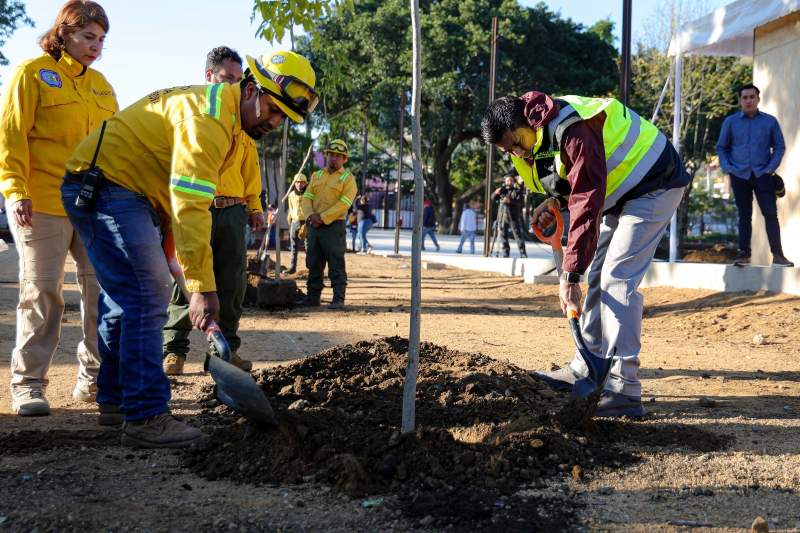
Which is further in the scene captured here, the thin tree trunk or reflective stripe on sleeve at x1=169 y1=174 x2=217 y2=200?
the thin tree trunk

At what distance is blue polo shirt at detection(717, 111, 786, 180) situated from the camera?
8.63 meters

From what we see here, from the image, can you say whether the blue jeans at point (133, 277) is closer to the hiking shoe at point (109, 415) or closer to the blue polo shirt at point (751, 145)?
the hiking shoe at point (109, 415)

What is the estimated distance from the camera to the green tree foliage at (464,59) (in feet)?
104

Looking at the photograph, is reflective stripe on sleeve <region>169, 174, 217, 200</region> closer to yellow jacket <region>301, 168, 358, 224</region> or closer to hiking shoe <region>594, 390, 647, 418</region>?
hiking shoe <region>594, 390, 647, 418</region>

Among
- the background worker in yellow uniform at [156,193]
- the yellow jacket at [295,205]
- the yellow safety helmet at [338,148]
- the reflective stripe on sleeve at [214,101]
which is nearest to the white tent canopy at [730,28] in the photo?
the yellow safety helmet at [338,148]

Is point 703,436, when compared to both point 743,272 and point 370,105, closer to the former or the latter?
point 743,272

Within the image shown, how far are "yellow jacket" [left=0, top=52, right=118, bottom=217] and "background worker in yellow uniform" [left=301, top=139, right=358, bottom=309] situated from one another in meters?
5.16

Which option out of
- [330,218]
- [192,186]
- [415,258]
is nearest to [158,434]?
[192,186]

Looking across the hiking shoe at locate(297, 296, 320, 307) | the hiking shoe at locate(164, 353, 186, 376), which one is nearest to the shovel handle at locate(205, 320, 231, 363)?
the hiking shoe at locate(164, 353, 186, 376)

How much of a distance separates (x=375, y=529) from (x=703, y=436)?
1.81m

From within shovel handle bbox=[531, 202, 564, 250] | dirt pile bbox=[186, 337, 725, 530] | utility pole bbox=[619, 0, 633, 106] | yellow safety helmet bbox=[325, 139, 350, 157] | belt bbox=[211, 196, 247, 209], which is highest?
utility pole bbox=[619, 0, 633, 106]

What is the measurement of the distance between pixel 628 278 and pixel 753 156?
516 centimetres

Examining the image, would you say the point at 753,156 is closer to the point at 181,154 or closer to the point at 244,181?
the point at 244,181

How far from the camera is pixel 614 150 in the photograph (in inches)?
167
